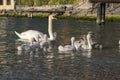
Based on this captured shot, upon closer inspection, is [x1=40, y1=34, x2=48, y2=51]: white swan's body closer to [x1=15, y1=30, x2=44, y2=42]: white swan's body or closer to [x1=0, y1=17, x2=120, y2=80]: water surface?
[x1=15, y1=30, x2=44, y2=42]: white swan's body

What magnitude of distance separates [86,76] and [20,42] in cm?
→ 2242

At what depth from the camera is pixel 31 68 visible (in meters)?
35.8

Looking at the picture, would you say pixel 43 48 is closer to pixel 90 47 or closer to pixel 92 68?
pixel 90 47

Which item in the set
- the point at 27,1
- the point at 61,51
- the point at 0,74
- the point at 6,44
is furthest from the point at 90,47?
the point at 27,1

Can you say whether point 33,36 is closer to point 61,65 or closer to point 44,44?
point 44,44

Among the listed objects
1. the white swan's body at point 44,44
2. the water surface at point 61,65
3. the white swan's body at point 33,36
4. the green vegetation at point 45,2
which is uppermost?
the green vegetation at point 45,2

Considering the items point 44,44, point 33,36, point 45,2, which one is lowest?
point 44,44

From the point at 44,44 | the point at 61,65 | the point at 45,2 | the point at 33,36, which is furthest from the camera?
the point at 45,2

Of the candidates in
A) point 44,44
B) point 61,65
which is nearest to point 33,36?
point 44,44

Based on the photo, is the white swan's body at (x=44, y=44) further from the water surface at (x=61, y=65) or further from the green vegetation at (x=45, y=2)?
the green vegetation at (x=45, y=2)

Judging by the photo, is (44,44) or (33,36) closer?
(44,44)

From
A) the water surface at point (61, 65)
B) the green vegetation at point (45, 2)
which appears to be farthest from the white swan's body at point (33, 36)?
the green vegetation at point (45, 2)

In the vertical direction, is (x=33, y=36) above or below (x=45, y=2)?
below

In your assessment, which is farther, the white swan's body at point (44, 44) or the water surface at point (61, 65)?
the white swan's body at point (44, 44)
